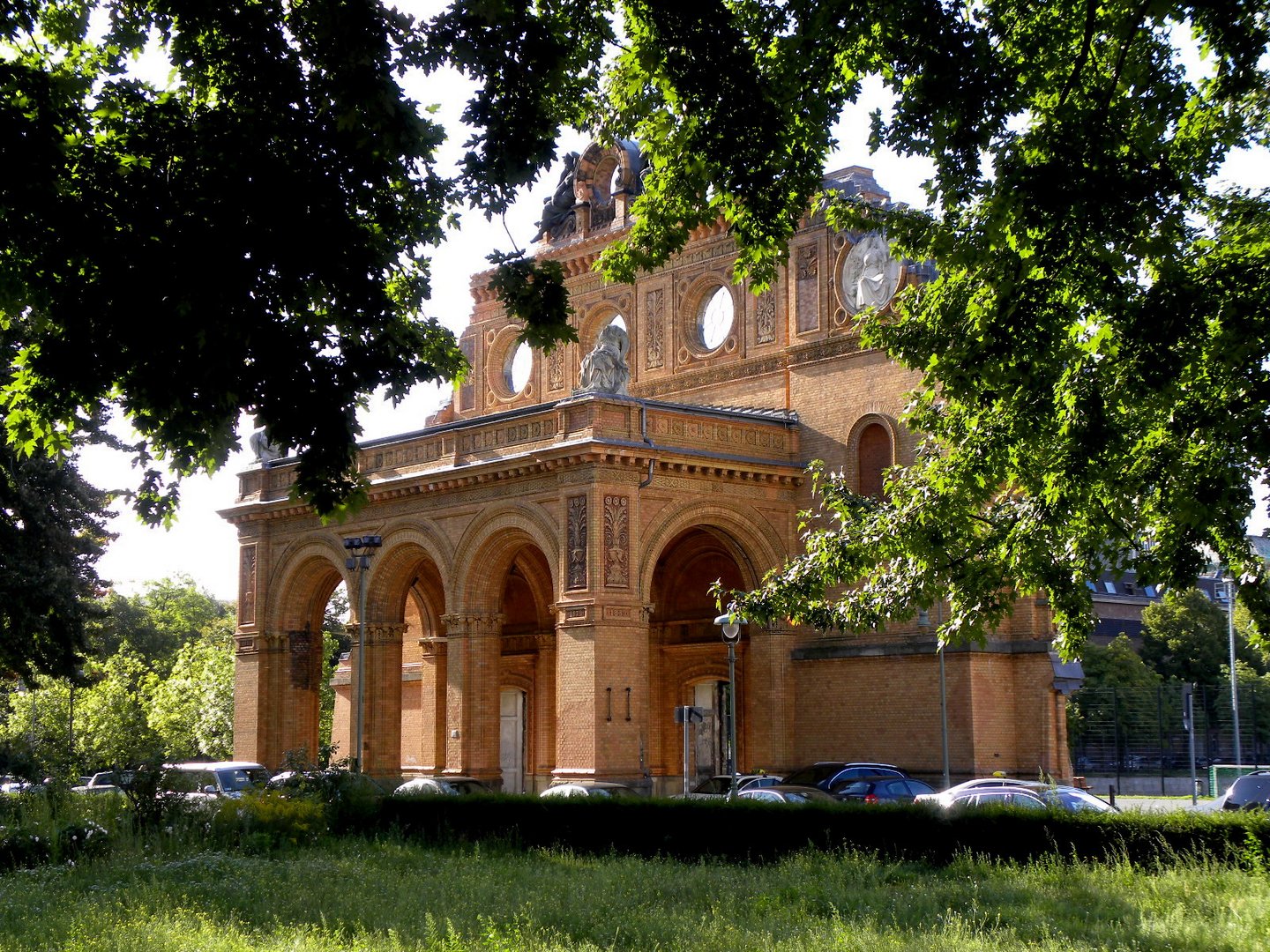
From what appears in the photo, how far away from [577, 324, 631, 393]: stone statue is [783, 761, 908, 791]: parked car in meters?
9.11

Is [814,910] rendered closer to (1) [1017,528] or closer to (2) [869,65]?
(1) [1017,528]

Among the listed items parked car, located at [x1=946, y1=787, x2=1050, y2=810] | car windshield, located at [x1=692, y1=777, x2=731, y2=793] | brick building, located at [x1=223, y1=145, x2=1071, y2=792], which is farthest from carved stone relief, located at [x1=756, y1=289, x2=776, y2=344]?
parked car, located at [x1=946, y1=787, x2=1050, y2=810]

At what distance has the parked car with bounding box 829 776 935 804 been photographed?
28.4 meters

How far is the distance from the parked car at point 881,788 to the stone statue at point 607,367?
32.6 ft

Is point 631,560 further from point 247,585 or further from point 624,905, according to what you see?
point 624,905

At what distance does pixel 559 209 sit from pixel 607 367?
36.7 ft

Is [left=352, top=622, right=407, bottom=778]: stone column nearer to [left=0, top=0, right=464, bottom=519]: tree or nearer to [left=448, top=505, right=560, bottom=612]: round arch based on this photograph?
[left=448, top=505, right=560, bottom=612]: round arch

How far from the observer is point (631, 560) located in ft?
107

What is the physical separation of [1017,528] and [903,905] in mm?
5380

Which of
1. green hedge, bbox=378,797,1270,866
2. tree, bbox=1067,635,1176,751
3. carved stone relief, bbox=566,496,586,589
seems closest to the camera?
green hedge, bbox=378,797,1270,866

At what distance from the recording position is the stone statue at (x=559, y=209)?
42969mm

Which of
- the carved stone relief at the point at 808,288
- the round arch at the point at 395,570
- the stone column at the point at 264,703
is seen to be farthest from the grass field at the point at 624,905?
the stone column at the point at 264,703

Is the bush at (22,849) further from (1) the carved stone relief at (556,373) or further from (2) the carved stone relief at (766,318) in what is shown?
(1) the carved stone relief at (556,373)

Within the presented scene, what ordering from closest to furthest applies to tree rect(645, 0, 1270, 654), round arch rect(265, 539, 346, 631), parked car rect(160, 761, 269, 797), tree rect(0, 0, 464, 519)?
1. tree rect(0, 0, 464, 519)
2. tree rect(645, 0, 1270, 654)
3. parked car rect(160, 761, 269, 797)
4. round arch rect(265, 539, 346, 631)
